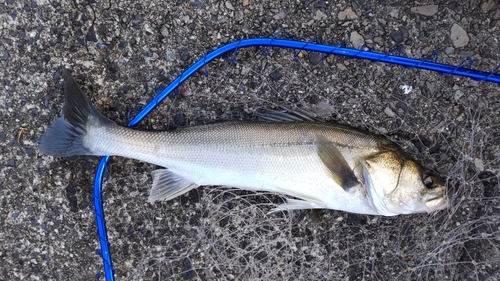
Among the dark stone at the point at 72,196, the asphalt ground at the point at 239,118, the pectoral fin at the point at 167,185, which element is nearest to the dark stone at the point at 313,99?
the asphalt ground at the point at 239,118

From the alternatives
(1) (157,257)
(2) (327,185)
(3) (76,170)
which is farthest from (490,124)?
(3) (76,170)

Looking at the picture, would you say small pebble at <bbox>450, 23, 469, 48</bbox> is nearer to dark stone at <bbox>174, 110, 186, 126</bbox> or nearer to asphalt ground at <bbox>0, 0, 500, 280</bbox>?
asphalt ground at <bbox>0, 0, 500, 280</bbox>

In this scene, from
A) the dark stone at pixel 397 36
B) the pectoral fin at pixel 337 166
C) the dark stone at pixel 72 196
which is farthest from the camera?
the dark stone at pixel 72 196

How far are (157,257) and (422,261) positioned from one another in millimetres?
1704

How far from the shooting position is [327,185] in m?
2.07

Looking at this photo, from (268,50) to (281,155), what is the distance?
70 cm

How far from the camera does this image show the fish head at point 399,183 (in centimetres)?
202

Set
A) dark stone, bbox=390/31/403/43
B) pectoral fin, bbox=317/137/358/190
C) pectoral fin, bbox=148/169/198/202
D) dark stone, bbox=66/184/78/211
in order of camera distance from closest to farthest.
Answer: pectoral fin, bbox=317/137/358/190 < pectoral fin, bbox=148/169/198/202 < dark stone, bbox=390/31/403/43 < dark stone, bbox=66/184/78/211

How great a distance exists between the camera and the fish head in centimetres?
202

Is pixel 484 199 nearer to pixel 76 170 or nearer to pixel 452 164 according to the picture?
pixel 452 164

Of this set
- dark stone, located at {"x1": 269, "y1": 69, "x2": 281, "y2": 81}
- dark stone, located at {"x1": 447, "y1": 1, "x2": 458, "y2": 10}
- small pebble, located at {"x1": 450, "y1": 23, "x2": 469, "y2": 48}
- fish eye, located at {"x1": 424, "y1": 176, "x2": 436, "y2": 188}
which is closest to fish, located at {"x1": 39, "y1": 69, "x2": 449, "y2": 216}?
fish eye, located at {"x1": 424, "y1": 176, "x2": 436, "y2": 188}

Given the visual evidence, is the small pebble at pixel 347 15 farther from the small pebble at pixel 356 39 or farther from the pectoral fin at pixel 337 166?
the pectoral fin at pixel 337 166

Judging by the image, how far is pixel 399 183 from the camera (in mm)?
2023

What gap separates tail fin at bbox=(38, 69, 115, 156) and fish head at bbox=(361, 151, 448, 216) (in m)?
1.48
